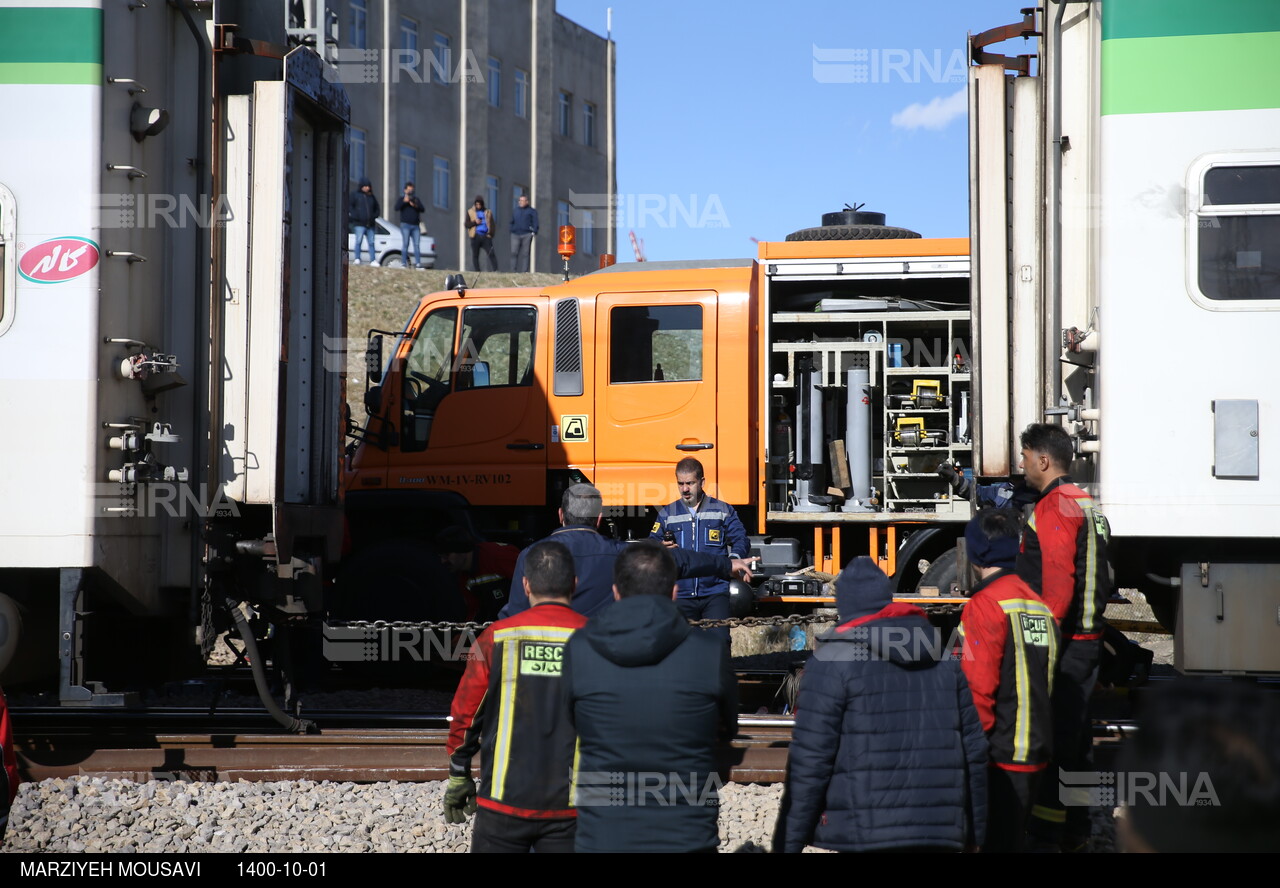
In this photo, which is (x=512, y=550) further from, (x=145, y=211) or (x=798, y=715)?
(x=798, y=715)

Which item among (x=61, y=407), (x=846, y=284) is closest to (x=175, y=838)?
(x=61, y=407)

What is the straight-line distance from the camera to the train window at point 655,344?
8.84 meters

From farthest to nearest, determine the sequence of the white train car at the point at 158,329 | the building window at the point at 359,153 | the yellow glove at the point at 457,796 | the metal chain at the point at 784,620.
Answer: the building window at the point at 359,153 → the metal chain at the point at 784,620 → the white train car at the point at 158,329 → the yellow glove at the point at 457,796

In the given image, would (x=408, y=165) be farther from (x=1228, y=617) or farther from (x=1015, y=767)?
(x=1015, y=767)

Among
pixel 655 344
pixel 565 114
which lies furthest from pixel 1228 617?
pixel 565 114

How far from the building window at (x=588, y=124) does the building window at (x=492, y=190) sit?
5004mm

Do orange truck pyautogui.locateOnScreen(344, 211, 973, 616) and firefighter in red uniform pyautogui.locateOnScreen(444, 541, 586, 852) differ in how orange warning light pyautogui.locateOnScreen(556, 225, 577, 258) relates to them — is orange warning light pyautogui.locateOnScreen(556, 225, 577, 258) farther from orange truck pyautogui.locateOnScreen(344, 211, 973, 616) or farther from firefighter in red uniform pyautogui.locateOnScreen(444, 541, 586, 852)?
firefighter in red uniform pyautogui.locateOnScreen(444, 541, 586, 852)

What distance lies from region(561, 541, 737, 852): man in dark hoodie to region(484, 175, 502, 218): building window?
1312 inches

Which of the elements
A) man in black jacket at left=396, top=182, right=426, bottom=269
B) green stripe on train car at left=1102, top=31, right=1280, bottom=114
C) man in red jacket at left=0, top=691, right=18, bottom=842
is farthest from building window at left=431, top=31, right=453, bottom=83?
man in red jacket at left=0, top=691, right=18, bottom=842

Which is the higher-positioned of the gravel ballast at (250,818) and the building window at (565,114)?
the building window at (565,114)

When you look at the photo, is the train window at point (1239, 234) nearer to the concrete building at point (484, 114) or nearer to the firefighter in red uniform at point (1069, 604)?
the firefighter in red uniform at point (1069, 604)

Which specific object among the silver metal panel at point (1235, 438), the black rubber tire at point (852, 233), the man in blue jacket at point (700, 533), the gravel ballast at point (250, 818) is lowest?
the gravel ballast at point (250, 818)

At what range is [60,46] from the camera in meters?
5.47

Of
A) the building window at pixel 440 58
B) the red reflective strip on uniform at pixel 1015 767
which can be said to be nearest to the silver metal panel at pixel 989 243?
the red reflective strip on uniform at pixel 1015 767
